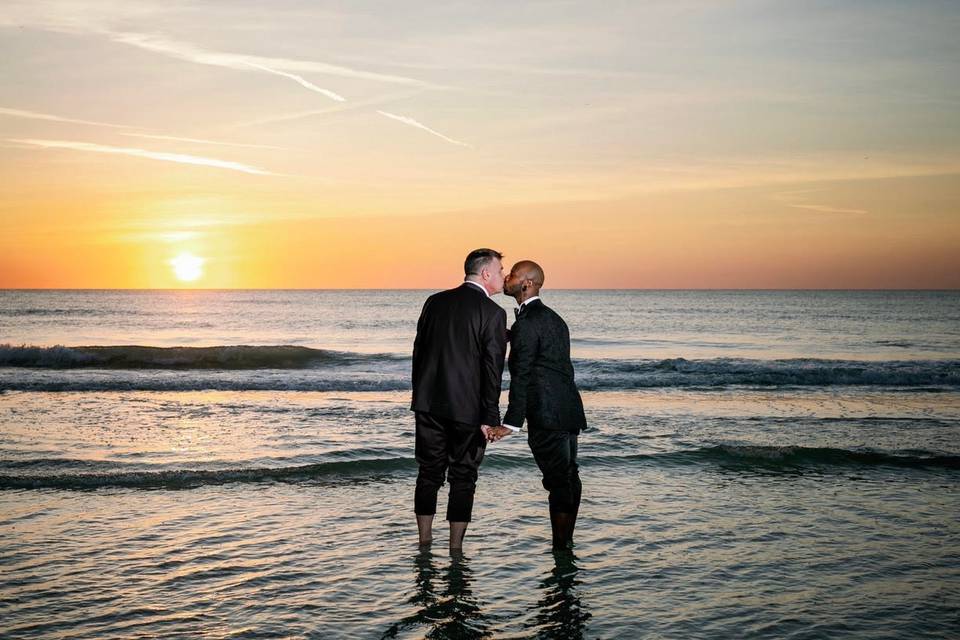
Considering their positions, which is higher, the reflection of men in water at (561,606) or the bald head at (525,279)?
the bald head at (525,279)

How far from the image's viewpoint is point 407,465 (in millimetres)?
8828

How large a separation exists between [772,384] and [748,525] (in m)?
14.8

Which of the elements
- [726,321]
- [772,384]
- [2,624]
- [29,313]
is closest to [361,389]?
[772,384]

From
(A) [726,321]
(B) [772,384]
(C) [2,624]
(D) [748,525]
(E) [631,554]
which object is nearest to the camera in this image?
(C) [2,624]

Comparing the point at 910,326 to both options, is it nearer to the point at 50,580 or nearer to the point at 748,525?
the point at 748,525

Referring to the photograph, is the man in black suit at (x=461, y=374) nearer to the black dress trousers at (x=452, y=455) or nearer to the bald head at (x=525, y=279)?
the black dress trousers at (x=452, y=455)

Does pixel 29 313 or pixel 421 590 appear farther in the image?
pixel 29 313

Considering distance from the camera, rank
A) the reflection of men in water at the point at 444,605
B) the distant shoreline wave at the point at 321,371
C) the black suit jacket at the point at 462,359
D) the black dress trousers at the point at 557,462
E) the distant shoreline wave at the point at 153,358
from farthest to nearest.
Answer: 1. the distant shoreline wave at the point at 153,358
2. the distant shoreline wave at the point at 321,371
3. the black dress trousers at the point at 557,462
4. the black suit jacket at the point at 462,359
5. the reflection of men in water at the point at 444,605

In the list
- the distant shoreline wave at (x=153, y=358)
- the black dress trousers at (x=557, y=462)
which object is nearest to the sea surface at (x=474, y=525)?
the black dress trousers at (x=557, y=462)

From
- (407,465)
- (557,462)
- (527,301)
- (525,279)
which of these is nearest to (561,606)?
(557,462)

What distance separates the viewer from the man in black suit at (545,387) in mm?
5293

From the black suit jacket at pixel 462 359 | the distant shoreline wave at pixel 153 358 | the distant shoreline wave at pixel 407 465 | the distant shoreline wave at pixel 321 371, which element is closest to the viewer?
the black suit jacket at pixel 462 359

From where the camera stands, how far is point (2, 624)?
13.8 feet

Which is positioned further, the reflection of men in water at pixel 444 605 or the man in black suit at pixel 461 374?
the man in black suit at pixel 461 374
